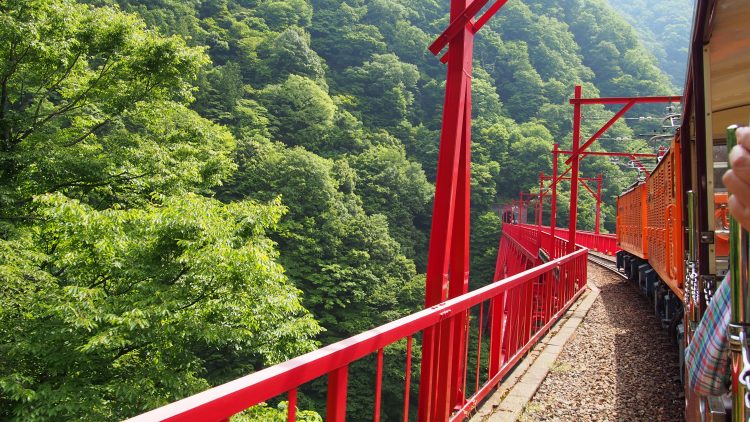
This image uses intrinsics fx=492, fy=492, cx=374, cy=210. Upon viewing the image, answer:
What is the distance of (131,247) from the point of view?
9.94 m

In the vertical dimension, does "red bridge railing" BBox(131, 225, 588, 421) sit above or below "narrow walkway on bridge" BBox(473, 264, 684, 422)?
above

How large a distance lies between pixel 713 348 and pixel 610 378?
4798mm

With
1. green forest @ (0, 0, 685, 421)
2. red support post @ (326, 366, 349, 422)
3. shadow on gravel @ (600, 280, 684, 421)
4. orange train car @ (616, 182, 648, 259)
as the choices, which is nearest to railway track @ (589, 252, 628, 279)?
orange train car @ (616, 182, 648, 259)

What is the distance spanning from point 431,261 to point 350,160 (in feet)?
165

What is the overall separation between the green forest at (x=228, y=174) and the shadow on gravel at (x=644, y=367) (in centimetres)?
625

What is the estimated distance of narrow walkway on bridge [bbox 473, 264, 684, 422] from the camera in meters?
4.69

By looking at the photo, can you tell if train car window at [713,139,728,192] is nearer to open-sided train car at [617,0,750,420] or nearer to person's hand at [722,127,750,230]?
open-sided train car at [617,0,750,420]

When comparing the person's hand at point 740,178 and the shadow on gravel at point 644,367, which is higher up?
the person's hand at point 740,178

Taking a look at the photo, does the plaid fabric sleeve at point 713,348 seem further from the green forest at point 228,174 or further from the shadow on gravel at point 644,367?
the green forest at point 228,174

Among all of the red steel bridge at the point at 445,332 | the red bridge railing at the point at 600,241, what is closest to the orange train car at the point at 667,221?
the red steel bridge at the point at 445,332

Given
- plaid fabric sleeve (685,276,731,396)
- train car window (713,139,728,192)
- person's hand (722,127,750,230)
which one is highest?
train car window (713,139,728,192)

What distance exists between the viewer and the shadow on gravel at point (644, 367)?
4.88m

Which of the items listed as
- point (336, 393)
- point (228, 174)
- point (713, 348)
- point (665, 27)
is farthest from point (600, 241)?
point (665, 27)

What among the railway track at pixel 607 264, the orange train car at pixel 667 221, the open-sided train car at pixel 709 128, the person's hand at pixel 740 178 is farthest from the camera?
the railway track at pixel 607 264
